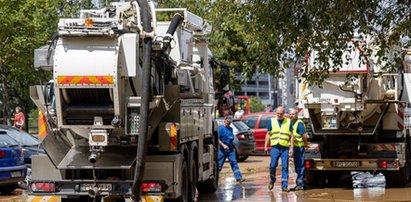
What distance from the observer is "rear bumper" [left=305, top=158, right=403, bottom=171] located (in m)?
17.7

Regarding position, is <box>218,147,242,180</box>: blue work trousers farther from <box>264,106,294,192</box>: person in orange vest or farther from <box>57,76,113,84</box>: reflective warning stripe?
<box>57,76,113,84</box>: reflective warning stripe

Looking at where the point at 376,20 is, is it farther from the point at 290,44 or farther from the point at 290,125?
the point at 290,125

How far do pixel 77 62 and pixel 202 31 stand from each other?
4.64 m

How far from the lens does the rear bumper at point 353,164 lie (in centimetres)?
1772

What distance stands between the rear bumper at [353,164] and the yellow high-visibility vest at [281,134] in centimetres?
104

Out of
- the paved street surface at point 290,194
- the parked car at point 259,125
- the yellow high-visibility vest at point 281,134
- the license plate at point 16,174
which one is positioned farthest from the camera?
the parked car at point 259,125

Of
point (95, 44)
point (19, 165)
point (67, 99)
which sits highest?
point (95, 44)

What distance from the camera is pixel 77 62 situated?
36.8ft

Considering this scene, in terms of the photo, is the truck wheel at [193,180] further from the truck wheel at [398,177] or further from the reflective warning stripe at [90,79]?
the truck wheel at [398,177]

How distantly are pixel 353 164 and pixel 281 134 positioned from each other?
1725 millimetres

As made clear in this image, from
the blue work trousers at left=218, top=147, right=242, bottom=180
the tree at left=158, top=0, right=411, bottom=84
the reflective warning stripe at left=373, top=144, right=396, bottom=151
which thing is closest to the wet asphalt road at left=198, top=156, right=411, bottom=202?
the blue work trousers at left=218, top=147, right=242, bottom=180

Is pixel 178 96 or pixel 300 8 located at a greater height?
pixel 300 8

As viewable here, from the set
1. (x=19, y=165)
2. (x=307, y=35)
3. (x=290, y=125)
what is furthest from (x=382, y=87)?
(x=19, y=165)

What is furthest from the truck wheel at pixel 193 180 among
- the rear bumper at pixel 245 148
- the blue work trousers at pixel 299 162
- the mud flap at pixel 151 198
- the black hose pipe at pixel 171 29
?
the rear bumper at pixel 245 148
